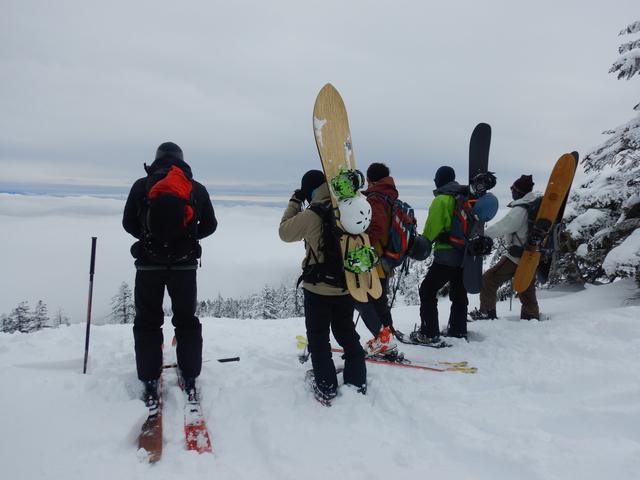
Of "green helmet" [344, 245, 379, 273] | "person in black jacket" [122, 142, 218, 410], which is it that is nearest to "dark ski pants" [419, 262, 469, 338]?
"green helmet" [344, 245, 379, 273]

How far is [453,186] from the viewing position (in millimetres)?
4793

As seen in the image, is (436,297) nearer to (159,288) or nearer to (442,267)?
(442,267)

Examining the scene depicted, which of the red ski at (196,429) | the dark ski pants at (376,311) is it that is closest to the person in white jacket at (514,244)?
the dark ski pants at (376,311)

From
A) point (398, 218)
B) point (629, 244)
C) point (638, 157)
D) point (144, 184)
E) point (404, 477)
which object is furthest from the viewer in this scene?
point (638, 157)

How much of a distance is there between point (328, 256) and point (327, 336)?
2.71 feet

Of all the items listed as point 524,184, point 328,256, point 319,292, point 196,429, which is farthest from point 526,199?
point 196,429

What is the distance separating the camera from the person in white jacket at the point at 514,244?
17.6 ft

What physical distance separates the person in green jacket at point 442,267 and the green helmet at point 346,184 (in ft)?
5.90

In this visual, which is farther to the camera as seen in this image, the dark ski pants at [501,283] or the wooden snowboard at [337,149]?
the dark ski pants at [501,283]

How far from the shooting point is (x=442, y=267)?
4.95m

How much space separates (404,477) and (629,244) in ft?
19.4

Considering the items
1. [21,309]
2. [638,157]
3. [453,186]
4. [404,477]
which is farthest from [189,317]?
[21,309]

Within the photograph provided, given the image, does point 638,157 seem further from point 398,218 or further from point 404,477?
point 404,477

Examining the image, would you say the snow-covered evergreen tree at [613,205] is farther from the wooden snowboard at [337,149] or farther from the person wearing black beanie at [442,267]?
the wooden snowboard at [337,149]
